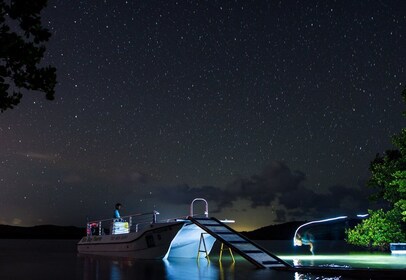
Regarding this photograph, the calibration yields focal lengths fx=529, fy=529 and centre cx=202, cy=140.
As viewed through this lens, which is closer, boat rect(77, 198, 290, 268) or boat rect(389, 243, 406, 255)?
boat rect(77, 198, 290, 268)

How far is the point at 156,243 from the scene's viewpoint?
85.4ft

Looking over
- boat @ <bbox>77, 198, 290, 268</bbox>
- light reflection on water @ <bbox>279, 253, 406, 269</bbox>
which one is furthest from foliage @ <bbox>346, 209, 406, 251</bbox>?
boat @ <bbox>77, 198, 290, 268</bbox>

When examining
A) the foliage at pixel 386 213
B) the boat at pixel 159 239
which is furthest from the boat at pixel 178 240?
the foliage at pixel 386 213

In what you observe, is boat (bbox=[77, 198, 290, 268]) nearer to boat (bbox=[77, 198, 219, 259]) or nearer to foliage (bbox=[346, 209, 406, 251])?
boat (bbox=[77, 198, 219, 259])

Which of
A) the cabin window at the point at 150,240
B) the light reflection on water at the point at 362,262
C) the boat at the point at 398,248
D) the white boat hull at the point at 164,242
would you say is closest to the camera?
the light reflection on water at the point at 362,262

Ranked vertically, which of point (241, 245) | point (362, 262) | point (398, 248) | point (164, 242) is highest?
point (164, 242)

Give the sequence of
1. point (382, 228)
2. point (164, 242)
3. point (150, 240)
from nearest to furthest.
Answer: point (164, 242) < point (150, 240) < point (382, 228)

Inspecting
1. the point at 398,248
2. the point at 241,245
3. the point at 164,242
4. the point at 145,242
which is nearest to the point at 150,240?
the point at 145,242

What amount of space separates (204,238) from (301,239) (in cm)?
598

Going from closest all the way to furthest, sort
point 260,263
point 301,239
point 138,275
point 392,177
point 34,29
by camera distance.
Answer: point 34,29 → point 138,275 → point 260,263 → point 301,239 → point 392,177

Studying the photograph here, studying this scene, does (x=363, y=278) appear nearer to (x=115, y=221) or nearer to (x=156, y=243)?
(x=156, y=243)

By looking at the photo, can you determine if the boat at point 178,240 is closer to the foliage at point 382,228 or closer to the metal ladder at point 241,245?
the metal ladder at point 241,245

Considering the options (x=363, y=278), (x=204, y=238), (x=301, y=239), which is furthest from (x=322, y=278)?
(x=301, y=239)

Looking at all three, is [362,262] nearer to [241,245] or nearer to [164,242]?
[241,245]
